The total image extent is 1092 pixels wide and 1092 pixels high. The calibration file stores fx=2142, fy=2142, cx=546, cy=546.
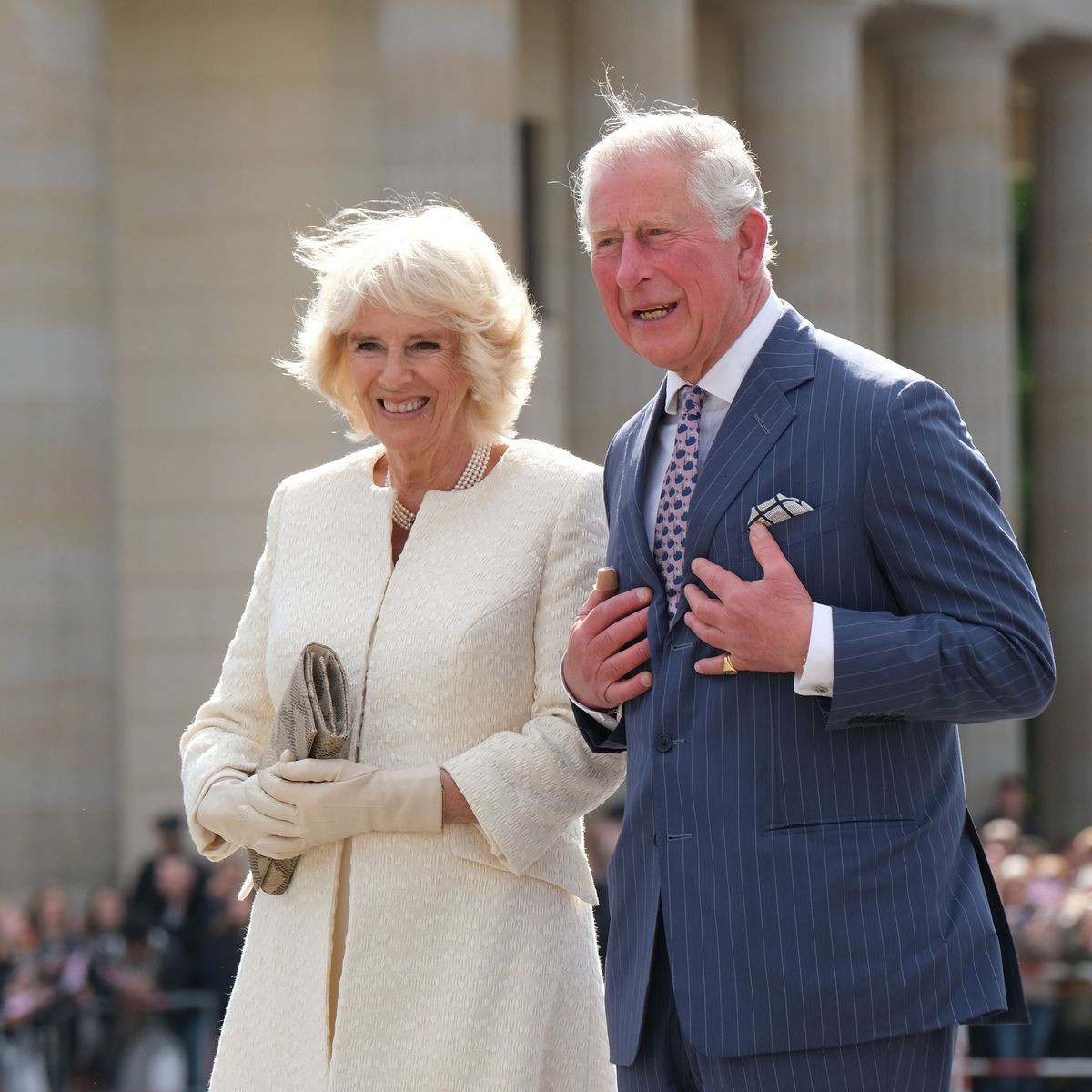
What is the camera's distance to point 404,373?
4457mm

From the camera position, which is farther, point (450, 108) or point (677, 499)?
point (450, 108)

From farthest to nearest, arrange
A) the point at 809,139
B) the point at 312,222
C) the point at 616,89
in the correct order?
the point at 809,139 → the point at 312,222 → the point at 616,89

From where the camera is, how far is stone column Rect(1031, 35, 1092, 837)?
27.0 m

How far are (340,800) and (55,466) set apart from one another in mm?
13013

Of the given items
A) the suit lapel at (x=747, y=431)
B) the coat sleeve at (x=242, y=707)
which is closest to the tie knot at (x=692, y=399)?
the suit lapel at (x=747, y=431)

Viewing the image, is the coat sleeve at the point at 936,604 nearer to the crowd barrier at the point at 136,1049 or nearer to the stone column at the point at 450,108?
the crowd barrier at the point at 136,1049

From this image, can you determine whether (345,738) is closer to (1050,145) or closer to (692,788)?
(692,788)

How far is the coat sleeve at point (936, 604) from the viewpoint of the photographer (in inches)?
139

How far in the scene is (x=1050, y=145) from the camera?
28.1 metres

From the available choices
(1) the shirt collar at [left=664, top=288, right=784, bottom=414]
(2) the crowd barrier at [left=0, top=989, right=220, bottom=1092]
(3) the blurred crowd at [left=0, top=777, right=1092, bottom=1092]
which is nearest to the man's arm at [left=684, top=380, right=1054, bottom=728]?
(1) the shirt collar at [left=664, top=288, right=784, bottom=414]

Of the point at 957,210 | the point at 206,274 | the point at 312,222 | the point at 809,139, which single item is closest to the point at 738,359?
the point at 312,222

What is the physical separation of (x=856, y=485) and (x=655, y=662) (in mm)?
512

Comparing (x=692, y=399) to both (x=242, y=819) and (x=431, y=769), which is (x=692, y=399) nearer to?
(x=431, y=769)

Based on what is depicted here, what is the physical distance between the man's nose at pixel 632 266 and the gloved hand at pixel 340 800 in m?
1.10
